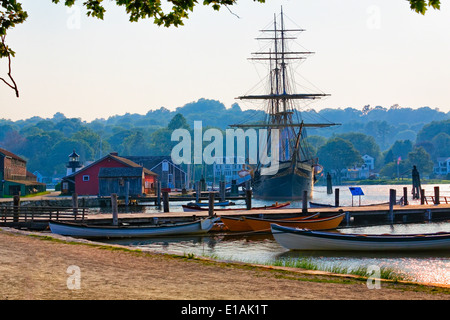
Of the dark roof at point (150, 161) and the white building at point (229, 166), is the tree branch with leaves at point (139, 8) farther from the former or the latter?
the white building at point (229, 166)

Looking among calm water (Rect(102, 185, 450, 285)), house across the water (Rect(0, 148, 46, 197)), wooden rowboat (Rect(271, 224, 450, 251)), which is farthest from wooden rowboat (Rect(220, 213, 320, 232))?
house across the water (Rect(0, 148, 46, 197))

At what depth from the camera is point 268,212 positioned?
3822 centimetres

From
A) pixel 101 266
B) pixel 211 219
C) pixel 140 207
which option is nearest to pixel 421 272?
pixel 101 266

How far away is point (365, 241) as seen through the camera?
2586cm

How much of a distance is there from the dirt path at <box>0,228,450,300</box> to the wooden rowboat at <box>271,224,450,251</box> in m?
11.0

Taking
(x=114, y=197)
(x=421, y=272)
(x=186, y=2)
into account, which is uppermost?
(x=186, y=2)

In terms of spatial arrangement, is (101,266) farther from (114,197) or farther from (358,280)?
(114,197)

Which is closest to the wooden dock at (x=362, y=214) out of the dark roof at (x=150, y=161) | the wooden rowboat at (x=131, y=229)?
the wooden rowboat at (x=131, y=229)

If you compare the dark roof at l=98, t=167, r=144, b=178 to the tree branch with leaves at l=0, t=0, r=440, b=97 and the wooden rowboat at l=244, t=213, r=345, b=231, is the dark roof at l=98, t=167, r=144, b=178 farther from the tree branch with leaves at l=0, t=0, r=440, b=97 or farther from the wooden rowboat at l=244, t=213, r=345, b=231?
the tree branch with leaves at l=0, t=0, r=440, b=97

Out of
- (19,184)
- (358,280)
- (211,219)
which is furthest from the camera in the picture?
(19,184)

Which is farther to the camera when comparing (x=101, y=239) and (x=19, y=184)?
(x=19, y=184)

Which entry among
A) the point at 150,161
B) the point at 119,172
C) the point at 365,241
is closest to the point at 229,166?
the point at 150,161

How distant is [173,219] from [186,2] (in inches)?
1022

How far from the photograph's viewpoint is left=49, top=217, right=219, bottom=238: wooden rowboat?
98.8 ft
